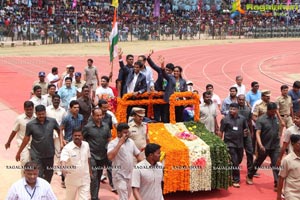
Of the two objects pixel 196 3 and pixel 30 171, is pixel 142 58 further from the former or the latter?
pixel 196 3

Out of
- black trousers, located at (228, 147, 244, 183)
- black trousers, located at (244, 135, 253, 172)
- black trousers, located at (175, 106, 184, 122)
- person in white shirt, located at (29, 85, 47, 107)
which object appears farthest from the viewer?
person in white shirt, located at (29, 85, 47, 107)

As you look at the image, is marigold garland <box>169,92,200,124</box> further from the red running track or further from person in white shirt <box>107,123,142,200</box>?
the red running track

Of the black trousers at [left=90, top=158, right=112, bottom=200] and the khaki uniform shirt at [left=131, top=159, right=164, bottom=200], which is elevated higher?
the khaki uniform shirt at [left=131, top=159, right=164, bottom=200]

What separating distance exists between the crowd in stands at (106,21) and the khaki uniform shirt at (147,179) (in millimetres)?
35015

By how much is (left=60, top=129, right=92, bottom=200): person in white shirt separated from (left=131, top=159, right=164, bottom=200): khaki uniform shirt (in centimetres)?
126

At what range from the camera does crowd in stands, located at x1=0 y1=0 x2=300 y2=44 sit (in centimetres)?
4119

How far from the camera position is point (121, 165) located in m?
7.64

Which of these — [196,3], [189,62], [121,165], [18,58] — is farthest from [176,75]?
[196,3]

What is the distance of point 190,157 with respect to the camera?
898 cm

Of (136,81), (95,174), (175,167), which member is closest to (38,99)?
(136,81)

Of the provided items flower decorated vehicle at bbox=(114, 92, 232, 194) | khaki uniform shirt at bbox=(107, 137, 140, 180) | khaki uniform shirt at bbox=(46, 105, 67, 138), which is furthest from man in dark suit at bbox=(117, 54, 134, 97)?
khaki uniform shirt at bbox=(107, 137, 140, 180)

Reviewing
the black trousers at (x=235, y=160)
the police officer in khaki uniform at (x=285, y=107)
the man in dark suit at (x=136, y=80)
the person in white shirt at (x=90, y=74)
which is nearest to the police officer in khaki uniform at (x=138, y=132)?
the black trousers at (x=235, y=160)

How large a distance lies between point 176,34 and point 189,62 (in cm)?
1649

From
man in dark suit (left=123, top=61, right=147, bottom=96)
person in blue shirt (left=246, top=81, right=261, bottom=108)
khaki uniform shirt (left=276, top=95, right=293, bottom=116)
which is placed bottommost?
khaki uniform shirt (left=276, top=95, right=293, bottom=116)
